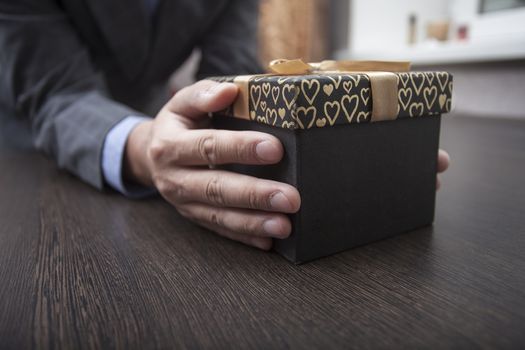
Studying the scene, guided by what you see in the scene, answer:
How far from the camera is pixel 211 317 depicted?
0.88 ft

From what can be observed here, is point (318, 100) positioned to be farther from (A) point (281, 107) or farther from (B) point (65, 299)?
(B) point (65, 299)

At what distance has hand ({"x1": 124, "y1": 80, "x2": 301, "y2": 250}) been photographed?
0.34 metres

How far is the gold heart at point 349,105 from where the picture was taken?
32 centimetres

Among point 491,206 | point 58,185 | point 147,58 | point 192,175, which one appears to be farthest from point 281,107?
point 147,58

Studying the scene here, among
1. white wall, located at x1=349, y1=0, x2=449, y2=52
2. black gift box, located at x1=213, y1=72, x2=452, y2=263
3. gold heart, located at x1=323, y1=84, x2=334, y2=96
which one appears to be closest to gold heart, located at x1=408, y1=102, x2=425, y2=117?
black gift box, located at x1=213, y1=72, x2=452, y2=263

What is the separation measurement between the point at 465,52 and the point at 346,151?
4.01 feet

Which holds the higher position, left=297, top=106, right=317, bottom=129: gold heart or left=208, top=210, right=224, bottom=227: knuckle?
left=297, top=106, right=317, bottom=129: gold heart

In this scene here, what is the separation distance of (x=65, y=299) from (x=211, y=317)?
0.11 m

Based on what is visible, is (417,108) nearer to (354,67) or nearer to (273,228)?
(354,67)

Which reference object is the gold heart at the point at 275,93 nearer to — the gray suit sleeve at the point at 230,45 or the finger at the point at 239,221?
the finger at the point at 239,221

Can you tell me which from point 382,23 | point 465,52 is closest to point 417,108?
point 465,52

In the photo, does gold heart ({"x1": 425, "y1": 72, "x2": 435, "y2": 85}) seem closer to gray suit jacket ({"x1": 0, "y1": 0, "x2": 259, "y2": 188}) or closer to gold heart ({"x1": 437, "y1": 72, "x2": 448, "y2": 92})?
gold heart ({"x1": 437, "y1": 72, "x2": 448, "y2": 92})

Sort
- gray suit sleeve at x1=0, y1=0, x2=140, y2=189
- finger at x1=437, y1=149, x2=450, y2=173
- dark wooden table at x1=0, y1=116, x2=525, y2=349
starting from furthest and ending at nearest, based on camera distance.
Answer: gray suit sleeve at x1=0, y1=0, x2=140, y2=189, finger at x1=437, y1=149, x2=450, y2=173, dark wooden table at x1=0, y1=116, x2=525, y2=349

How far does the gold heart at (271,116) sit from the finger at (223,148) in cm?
1
